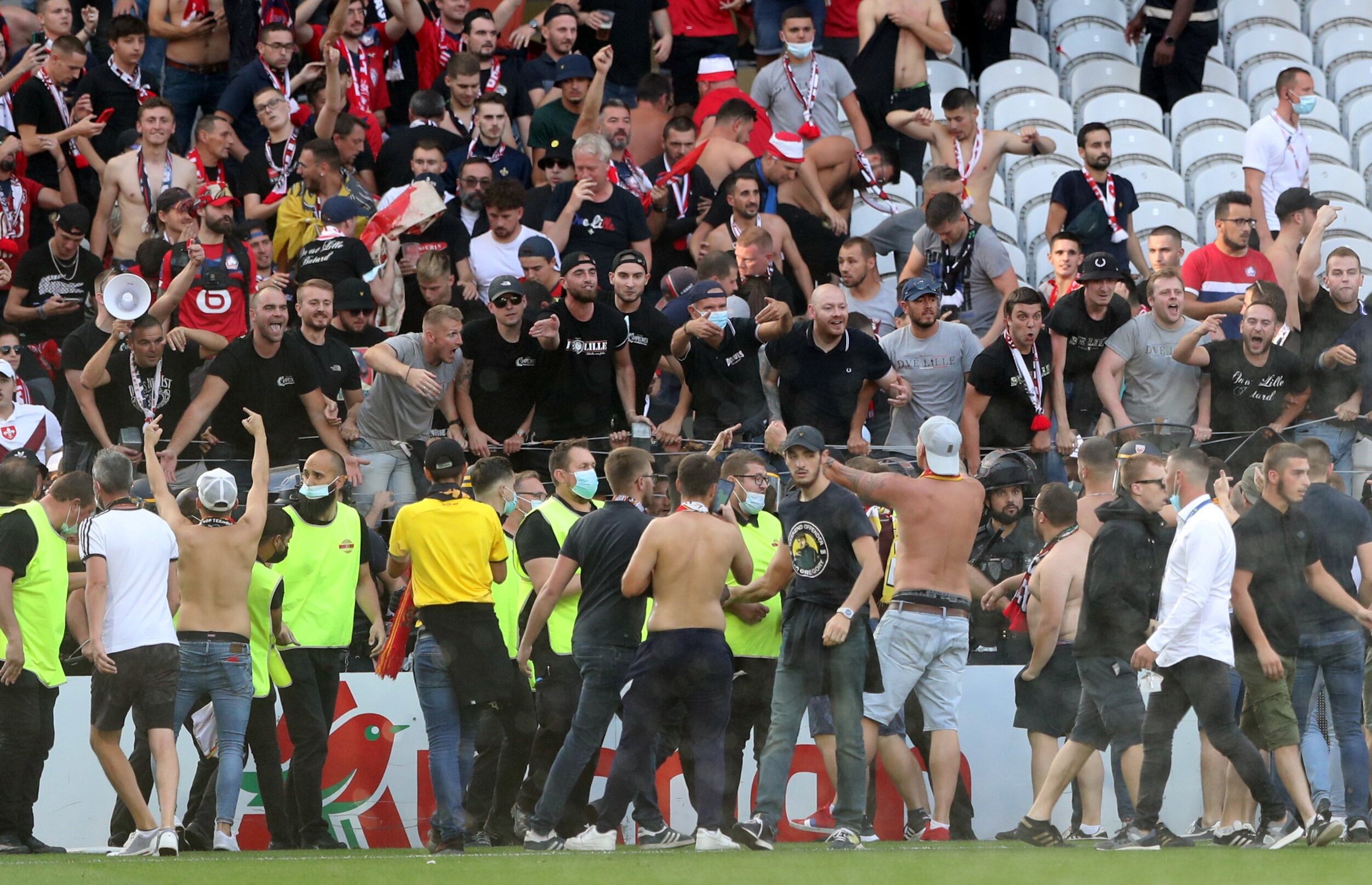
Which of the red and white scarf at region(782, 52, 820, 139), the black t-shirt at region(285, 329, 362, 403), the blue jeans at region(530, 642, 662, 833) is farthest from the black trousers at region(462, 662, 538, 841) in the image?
the red and white scarf at region(782, 52, 820, 139)

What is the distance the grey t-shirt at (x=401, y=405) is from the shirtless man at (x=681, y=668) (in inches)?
101

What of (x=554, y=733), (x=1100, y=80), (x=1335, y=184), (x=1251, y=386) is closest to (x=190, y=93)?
(x=554, y=733)

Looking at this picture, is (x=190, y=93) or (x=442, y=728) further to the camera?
(x=190, y=93)

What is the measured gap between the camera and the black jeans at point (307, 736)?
8656mm

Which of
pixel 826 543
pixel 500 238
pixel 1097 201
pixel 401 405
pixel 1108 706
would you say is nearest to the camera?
pixel 1108 706

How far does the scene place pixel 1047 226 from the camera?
12.7m

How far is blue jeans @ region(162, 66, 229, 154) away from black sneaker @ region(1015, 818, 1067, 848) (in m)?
8.83

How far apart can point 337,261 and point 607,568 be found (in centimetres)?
384

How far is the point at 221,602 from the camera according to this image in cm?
849

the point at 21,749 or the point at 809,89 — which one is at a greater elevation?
the point at 809,89

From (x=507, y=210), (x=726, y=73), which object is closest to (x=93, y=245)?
(x=507, y=210)

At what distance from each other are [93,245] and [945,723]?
7313 millimetres

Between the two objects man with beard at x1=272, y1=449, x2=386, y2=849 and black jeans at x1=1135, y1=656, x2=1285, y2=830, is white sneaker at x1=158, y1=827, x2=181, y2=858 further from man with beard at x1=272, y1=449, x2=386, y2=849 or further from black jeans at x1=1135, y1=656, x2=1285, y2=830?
black jeans at x1=1135, y1=656, x2=1285, y2=830

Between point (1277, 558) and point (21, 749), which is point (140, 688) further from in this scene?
point (1277, 558)
